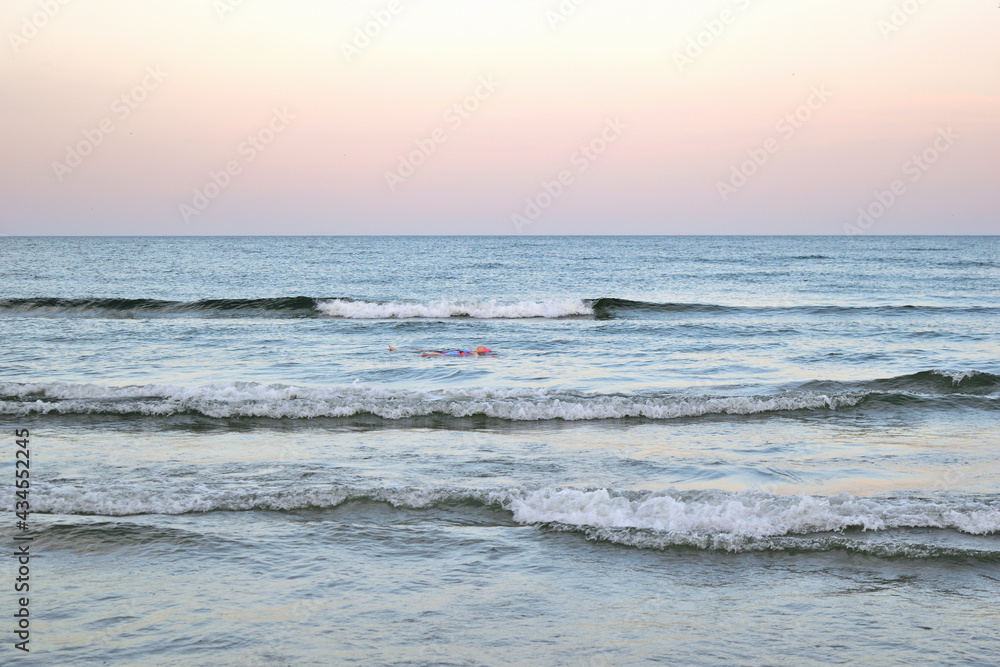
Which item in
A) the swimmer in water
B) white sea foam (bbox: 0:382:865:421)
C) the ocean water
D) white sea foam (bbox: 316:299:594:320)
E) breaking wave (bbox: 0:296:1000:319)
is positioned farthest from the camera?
white sea foam (bbox: 316:299:594:320)

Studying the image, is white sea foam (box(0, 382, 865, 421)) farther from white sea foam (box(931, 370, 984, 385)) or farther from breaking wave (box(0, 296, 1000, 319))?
breaking wave (box(0, 296, 1000, 319))

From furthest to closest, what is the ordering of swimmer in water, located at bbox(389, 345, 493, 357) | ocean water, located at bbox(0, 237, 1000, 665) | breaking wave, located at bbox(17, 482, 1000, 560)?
swimmer in water, located at bbox(389, 345, 493, 357) < breaking wave, located at bbox(17, 482, 1000, 560) < ocean water, located at bbox(0, 237, 1000, 665)

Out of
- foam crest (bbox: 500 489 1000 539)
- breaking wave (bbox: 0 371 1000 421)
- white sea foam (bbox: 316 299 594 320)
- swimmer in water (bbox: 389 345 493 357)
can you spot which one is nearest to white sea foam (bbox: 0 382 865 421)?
breaking wave (bbox: 0 371 1000 421)

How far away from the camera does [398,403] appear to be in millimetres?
12609

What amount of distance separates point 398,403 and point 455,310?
17047 millimetres

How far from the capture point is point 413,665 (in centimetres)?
454

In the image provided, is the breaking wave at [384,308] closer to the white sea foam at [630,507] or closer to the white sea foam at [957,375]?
the white sea foam at [957,375]

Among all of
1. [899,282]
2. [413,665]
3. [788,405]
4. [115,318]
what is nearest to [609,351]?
[788,405]

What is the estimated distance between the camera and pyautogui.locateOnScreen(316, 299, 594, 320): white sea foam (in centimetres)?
2895

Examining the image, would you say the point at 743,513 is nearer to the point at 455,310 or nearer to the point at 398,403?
the point at 398,403

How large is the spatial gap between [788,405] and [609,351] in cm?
687

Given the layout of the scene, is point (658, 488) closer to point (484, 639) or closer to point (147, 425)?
point (484, 639)

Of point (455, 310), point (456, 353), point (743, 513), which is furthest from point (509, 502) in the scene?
point (455, 310)

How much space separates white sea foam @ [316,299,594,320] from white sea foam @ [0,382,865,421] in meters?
15.3
